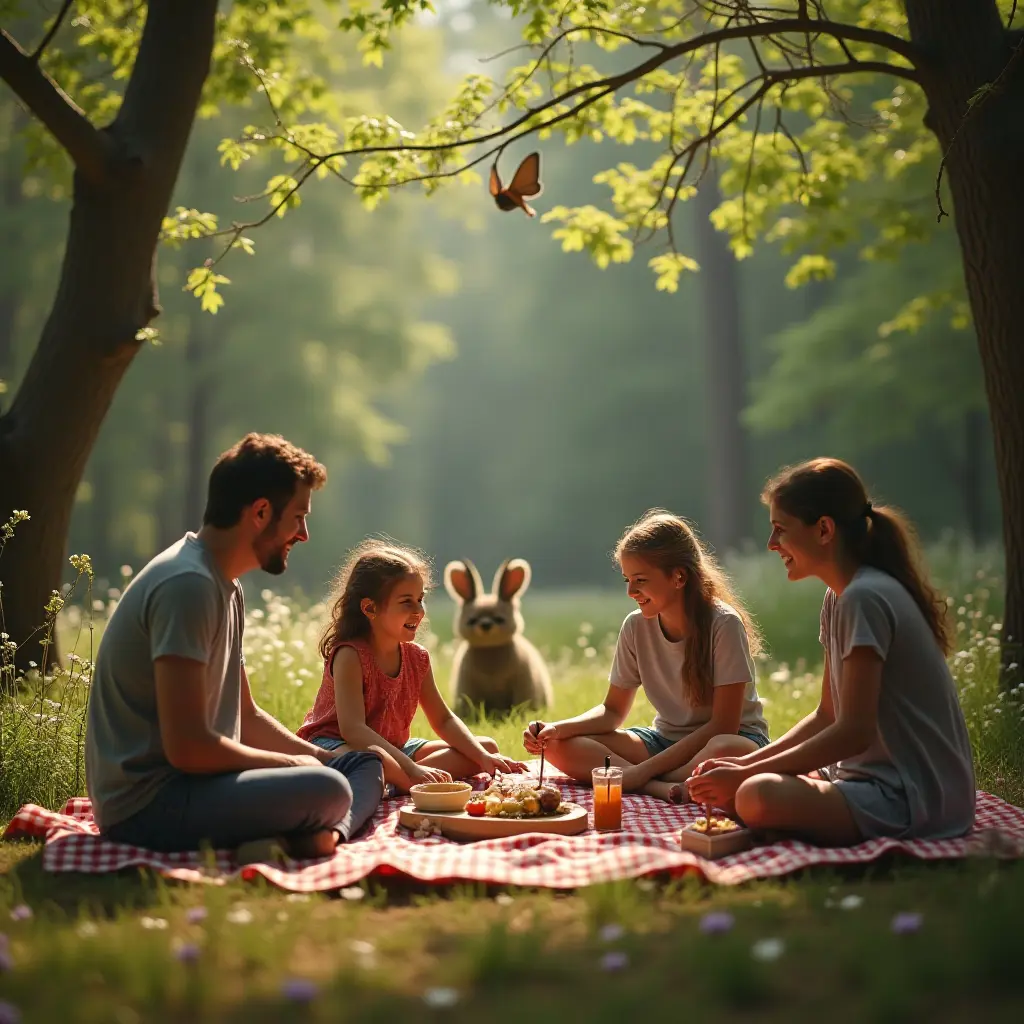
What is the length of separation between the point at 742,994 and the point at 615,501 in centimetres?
2985

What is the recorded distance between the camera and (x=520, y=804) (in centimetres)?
461

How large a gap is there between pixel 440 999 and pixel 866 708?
2069mm

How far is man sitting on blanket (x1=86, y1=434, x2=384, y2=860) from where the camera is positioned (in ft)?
13.0

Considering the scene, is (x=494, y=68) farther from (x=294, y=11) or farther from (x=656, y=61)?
(x=656, y=61)

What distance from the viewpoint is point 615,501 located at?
32469 mm

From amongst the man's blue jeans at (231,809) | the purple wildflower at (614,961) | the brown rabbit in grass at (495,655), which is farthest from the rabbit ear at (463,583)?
the purple wildflower at (614,961)

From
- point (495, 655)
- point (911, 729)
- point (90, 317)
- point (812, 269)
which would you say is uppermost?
point (812, 269)

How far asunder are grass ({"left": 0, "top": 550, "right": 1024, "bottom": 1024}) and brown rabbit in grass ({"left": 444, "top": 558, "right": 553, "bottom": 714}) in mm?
3640

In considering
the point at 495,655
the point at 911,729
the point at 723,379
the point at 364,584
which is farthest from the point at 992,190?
the point at 723,379

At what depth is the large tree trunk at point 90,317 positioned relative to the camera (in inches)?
253

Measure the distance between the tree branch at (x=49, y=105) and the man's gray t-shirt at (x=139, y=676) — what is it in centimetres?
315

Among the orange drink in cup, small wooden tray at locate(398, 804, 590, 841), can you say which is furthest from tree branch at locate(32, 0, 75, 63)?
the orange drink in cup

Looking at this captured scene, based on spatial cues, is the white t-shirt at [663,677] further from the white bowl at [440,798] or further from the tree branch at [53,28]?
the tree branch at [53,28]

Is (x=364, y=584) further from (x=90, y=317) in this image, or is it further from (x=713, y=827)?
(x=90, y=317)
